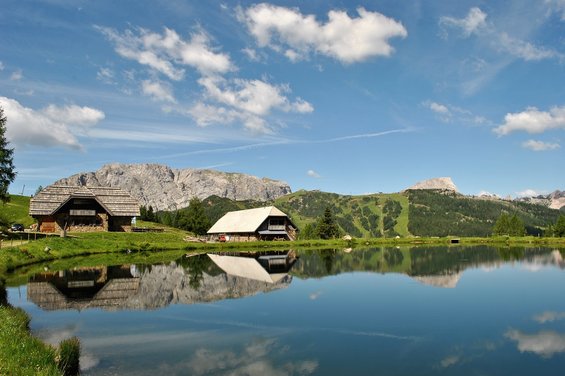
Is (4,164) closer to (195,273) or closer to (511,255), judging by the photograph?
(195,273)

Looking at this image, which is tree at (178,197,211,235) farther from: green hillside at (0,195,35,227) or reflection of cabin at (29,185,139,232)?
green hillside at (0,195,35,227)

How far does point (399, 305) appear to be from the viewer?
89.8 feet

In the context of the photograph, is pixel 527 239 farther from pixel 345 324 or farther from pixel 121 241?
pixel 345 324

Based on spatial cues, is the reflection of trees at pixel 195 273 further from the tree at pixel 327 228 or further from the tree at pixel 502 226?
the tree at pixel 502 226

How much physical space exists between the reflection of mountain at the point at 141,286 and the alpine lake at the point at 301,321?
137 millimetres

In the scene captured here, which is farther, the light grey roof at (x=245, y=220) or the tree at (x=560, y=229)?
the tree at (x=560, y=229)

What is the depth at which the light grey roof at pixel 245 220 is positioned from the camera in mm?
104606

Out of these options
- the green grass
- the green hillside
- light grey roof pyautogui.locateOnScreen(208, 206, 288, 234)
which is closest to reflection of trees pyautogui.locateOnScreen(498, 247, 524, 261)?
light grey roof pyautogui.locateOnScreen(208, 206, 288, 234)

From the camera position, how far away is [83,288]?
33875mm

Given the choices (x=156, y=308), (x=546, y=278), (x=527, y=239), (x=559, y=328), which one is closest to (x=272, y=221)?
(x=527, y=239)

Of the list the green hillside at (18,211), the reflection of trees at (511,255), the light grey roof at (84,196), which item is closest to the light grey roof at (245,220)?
the light grey roof at (84,196)

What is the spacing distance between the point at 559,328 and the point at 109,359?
2048cm

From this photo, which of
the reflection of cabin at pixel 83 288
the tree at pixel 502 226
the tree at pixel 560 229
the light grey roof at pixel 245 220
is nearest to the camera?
the reflection of cabin at pixel 83 288

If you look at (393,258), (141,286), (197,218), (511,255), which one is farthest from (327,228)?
(141,286)
